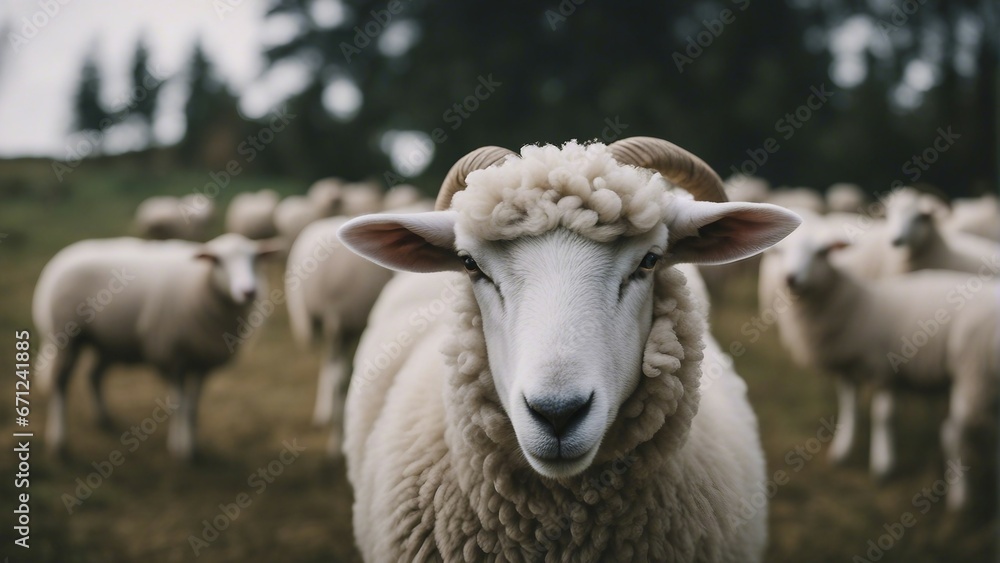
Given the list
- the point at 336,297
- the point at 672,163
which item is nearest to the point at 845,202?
the point at 336,297

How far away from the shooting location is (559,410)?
4.10ft

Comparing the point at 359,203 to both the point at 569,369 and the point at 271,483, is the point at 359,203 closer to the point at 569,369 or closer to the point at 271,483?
the point at 271,483

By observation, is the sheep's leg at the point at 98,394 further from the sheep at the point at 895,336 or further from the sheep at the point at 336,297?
the sheep at the point at 895,336

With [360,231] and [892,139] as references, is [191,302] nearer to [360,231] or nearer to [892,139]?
[360,231]

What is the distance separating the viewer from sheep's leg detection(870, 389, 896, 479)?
4.25 meters

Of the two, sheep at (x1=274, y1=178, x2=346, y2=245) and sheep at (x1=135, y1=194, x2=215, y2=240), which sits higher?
sheep at (x1=135, y1=194, x2=215, y2=240)

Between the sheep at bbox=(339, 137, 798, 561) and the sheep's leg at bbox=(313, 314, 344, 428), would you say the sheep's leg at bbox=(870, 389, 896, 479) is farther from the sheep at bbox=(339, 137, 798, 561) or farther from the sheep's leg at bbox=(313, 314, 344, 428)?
the sheep's leg at bbox=(313, 314, 344, 428)

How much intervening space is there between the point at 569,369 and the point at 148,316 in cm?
398

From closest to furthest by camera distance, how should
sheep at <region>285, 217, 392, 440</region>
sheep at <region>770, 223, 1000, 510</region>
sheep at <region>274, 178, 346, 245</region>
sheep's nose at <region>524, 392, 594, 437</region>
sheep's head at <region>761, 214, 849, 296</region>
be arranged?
sheep's nose at <region>524, 392, 594, 437</region>, sheep at <region>770, 223, 1000, 510</region>, sheep's head at <region>761, 214, 849, 296</region>, sheep at <region>285, 217, 392, 440</region>, sheep at <region>274, 178, 346, 245</region>

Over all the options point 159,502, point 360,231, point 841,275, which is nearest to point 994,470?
point 841,275

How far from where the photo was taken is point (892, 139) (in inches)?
495

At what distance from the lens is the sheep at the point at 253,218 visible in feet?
26.6

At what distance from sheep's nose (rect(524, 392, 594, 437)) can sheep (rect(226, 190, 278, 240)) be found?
757 cm

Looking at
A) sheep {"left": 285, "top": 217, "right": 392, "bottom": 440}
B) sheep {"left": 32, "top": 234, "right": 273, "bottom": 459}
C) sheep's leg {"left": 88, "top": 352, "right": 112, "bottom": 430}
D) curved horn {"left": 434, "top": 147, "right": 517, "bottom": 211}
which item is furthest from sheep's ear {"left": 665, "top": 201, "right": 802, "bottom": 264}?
sheep's leg {"left": 88, "top": 352, "right": 112, "bottom": 430}
